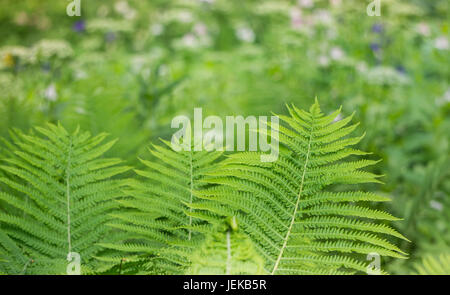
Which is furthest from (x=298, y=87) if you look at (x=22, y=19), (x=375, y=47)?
(x=22, y=19)

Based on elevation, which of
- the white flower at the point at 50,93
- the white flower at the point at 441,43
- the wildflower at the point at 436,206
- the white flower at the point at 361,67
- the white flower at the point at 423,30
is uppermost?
the white flower at the point at 423,30

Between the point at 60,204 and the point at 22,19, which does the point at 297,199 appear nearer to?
the point at 60,204

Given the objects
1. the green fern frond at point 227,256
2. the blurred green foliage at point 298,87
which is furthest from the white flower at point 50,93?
the green fern frond at point 227,256

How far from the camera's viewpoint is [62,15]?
4.73m

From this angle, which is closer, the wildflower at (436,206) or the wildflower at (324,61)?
the wildflower at (436,206)

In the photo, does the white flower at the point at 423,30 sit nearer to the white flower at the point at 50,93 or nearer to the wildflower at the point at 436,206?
the wildflower at the point at 436,206

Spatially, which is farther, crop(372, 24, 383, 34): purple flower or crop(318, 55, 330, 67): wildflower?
crop(372, 24, 383, 34): purple flower

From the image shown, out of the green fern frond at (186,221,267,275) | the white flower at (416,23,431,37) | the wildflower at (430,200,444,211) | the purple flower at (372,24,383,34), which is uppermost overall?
the white flower at (416,23,431,37)

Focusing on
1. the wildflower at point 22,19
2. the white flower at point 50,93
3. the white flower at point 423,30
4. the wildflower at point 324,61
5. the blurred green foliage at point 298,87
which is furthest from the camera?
the wildflower at point 22,19

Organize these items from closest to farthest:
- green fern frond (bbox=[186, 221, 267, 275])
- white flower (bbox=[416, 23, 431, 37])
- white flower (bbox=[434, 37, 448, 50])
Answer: green fern frond (bbox=[186, 221, 267, 275])
white flower (bbox=[434, 37, 448, 50])
white flower (bbox=[416, 23, 431, 37])

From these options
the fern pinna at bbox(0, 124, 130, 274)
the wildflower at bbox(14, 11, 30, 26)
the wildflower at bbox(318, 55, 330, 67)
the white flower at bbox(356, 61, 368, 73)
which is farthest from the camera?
the wildflower at bbox(14, 11, 30, 26)

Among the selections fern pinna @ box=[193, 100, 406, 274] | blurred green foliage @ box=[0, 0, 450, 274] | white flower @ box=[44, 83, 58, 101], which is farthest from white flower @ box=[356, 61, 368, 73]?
fern pinna @ box=[193, 100, 406, 274]

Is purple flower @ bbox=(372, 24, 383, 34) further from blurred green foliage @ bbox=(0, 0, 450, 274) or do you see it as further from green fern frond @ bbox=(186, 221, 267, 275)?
green fern frond @ bbox=(186, 221, 267, 275)

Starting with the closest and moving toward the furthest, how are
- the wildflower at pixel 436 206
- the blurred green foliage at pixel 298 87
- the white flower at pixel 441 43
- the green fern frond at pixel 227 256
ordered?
the green fern frond at pixel 227 256
the blurred green foliage at pixel 298 87
the wildflower at pixel 436 206
the white flower at pixel 441 43
